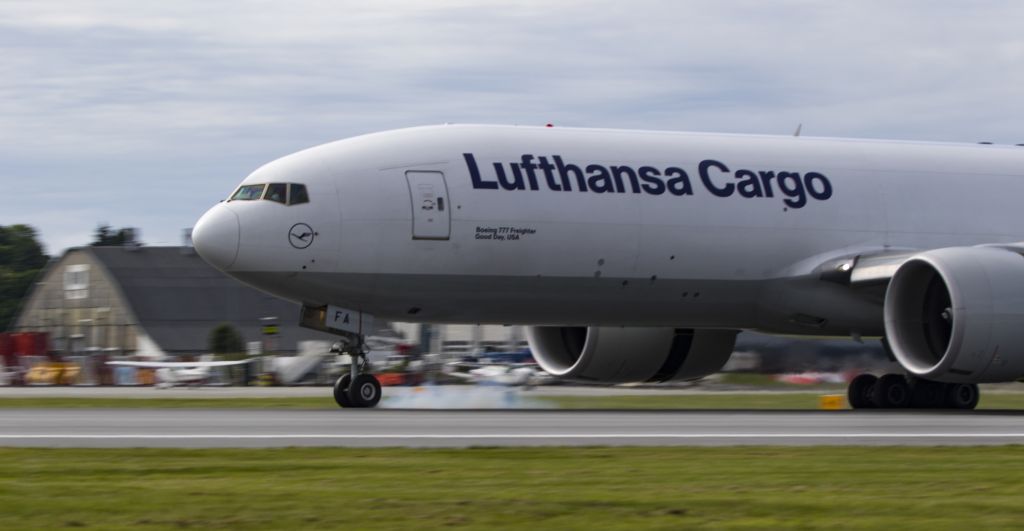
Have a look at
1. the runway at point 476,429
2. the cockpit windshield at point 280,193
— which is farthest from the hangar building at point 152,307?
the runway at point 476,429

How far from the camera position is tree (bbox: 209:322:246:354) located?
62.6 m

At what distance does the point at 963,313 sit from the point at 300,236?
8.71 meters

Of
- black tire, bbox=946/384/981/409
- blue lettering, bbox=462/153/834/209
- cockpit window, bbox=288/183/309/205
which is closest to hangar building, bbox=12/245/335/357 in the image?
black tire, bbox=946/384/981/409

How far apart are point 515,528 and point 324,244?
1212 centimetres

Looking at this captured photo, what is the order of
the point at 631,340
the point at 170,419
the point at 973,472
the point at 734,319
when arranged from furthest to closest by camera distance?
the point at 631,340 < the point at 734,319 < the point at 170,419 < the point at 973,472

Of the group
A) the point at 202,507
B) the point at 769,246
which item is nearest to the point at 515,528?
the point at 202,507

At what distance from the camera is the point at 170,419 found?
16516 mm

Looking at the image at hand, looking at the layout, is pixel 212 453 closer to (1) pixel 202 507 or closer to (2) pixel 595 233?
(1) pixel 202 507

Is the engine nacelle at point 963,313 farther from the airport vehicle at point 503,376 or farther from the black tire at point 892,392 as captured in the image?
the airport vehicle at point 503,376

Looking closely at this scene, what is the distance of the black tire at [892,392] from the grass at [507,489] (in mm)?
11977

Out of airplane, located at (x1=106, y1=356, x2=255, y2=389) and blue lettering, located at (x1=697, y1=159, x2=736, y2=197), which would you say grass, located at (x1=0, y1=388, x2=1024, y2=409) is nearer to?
blue lettering, located at (x1=697, y1=159, x2=736, y2=197)

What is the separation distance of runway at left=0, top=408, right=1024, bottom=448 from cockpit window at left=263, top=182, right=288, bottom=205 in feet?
9.38

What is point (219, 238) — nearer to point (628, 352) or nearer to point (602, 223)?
point (602, 223)

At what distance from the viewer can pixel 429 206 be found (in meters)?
19.9
